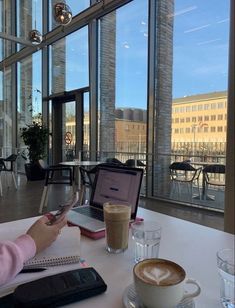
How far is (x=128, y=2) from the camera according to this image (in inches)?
227

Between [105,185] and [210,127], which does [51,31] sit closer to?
[210,127]

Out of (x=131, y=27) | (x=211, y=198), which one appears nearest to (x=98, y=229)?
(x=211, y=198)

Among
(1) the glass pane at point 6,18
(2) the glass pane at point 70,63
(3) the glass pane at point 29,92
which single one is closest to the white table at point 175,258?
(2) the glass pane at point 70,63

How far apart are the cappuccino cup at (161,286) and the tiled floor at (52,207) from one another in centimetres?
316

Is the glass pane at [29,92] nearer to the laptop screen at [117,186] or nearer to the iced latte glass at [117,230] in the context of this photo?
the laptop screen at [117,186]

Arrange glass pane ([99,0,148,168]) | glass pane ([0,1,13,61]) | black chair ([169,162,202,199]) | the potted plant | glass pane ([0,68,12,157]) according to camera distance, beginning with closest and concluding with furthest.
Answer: black chair ([169,162,202,199]) → glass pane ([99,0,148,168]) → the potted plant → glass pane ([0,1,13,61]) → glass pane ([0,68,12,157])

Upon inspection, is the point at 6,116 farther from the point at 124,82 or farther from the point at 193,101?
the point at 193,101

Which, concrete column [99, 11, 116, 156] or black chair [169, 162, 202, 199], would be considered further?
concrete column [99, 11, 116, 156]

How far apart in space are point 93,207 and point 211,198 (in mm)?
3672

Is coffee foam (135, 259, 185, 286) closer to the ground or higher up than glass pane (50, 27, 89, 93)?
closer to the ground

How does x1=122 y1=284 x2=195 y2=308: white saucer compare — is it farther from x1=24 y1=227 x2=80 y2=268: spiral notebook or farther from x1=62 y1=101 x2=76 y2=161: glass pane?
x1=62 y1=101 x2=76 y2=161: glass pane

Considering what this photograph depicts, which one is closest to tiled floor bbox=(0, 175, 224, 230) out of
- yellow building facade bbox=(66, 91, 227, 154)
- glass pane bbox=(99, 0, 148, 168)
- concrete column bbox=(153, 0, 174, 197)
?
concrete column bbox=(153, 0, 174, 197)

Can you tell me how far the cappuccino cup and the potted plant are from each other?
7.12 meters

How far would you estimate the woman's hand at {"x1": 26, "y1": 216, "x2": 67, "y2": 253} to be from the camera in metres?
0.87
